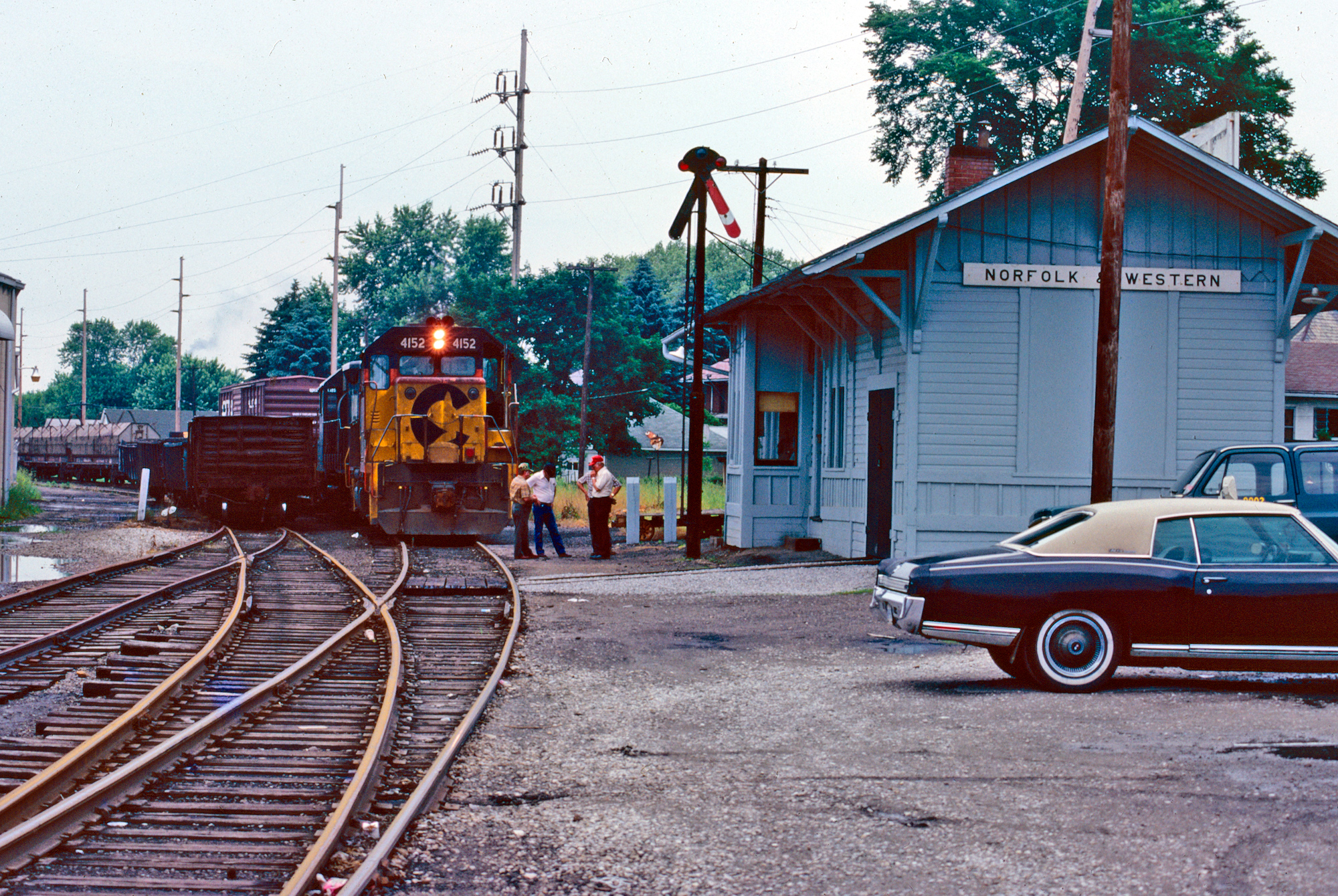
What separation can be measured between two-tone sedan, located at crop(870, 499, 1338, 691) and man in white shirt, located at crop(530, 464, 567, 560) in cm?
1298

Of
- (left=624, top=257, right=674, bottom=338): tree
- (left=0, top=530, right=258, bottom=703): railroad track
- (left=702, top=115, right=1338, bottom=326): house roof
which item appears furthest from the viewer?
(left=624, top=257, right=674, bottom=338): tree

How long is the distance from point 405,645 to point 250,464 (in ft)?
61.8

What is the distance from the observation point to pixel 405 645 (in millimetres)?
11305

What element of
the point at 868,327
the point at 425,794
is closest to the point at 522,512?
the point at 868,327

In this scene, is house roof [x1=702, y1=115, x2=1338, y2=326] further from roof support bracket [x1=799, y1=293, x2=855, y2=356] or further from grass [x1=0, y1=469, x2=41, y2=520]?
grass [x1=0, y1=469, x2=41, y2=520]

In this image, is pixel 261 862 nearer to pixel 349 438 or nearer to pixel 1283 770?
pixel 1283 770

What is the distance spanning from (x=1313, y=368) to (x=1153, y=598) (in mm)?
23879

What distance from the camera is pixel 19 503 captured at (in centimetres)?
3012

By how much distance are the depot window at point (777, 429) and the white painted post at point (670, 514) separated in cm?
370

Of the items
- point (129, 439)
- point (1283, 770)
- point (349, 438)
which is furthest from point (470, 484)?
point (129, 439)

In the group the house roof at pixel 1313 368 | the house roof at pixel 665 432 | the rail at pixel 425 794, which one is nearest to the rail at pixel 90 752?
the rail at pixel 425 794

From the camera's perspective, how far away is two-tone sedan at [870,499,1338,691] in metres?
8.80

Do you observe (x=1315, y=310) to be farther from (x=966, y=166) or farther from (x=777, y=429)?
Result: (x=777, y=429)

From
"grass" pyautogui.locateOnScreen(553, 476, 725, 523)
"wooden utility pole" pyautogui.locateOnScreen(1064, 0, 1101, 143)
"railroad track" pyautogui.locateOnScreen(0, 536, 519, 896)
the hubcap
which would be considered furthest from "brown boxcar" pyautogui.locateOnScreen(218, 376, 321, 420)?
the hubcap
